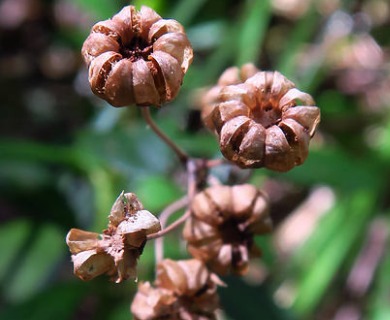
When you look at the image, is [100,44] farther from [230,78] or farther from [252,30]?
[252,30]

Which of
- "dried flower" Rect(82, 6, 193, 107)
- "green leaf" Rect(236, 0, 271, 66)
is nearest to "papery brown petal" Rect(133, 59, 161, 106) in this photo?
"dried flower" Rect(82, 6, 193, 107)

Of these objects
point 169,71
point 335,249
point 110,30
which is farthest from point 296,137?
point 335,249

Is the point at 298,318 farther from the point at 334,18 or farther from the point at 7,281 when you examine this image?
the point at 334,18

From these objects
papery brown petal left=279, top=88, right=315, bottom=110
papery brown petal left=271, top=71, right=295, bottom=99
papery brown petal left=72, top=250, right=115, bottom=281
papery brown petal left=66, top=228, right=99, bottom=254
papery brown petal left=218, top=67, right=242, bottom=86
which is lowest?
papery brown petal left=72, top=250, right=115, bottom=281

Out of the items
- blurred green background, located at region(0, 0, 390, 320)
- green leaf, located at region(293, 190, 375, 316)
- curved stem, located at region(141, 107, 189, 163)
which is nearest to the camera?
curved stem, located at region(141, 107, 189, 163)

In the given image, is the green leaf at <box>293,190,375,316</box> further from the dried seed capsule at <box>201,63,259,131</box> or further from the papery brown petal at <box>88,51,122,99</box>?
the papery brown petal at <box>88,51,122,99</box>

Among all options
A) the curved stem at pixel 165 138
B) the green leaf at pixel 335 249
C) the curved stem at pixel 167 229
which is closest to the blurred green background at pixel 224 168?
the green leaf at pixel 335 249

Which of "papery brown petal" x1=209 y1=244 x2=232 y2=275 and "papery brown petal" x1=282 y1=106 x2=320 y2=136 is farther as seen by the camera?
"papery brown petal" x1=209 y1=244 x2=232 y2=275

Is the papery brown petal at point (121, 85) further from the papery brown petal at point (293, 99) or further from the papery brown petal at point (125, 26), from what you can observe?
the papery brown petal at point (293, 99)
